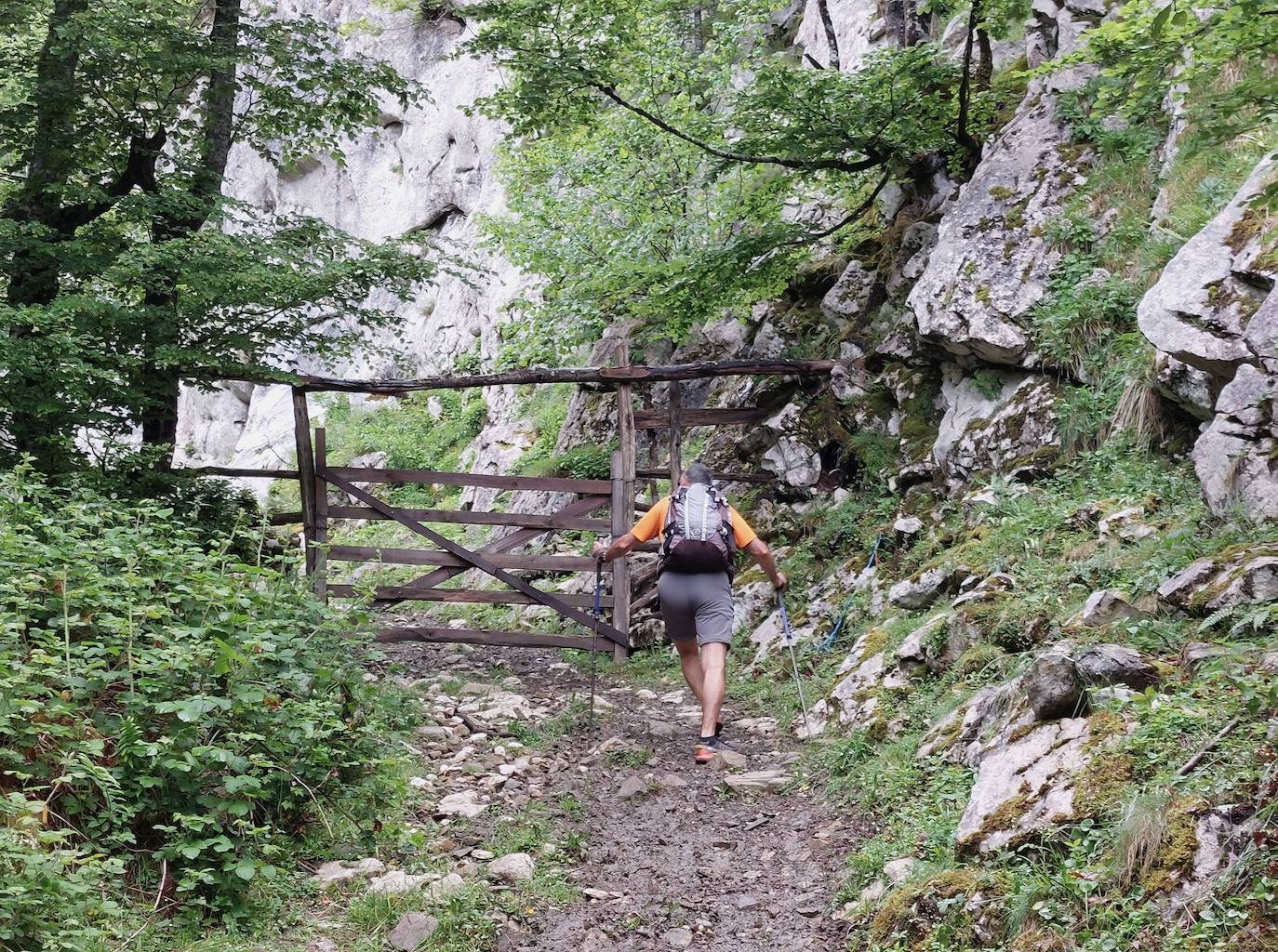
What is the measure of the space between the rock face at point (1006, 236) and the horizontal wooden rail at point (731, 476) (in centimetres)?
248

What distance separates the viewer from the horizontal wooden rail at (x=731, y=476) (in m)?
10.3

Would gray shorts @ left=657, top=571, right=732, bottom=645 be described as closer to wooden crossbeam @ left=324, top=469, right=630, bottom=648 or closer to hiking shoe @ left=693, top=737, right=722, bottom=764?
hiking shoe @ left=693, top=737, right=722, bottom=764

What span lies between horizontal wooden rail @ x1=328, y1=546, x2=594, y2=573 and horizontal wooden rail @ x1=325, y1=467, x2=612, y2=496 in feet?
2.33

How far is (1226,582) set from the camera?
4199mm

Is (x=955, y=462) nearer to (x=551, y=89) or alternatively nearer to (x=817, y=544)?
(x=817, y=544)

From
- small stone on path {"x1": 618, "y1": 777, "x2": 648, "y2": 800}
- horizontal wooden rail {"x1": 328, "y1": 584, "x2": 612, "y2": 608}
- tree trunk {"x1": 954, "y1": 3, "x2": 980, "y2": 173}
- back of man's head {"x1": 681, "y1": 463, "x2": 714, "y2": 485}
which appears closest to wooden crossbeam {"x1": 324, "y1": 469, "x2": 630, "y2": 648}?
horizontal wooden rail {"x1": 328, "y1": 584, "x2": 612, "y2": 608}

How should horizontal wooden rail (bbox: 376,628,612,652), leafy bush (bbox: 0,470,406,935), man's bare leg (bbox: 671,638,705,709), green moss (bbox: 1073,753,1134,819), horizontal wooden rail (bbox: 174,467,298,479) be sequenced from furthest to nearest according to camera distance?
1. horizontal wooden rail (bbox: 376,628,612,652)
2. horizontal wooden rail (bbox: 174,467,298,479)
3. man's bare leg (bbox: 671,638,705,709)
4. leafy bush (bbox: 0,470,406,935)
5. green moss (bbox: 1073,753,1134,819)

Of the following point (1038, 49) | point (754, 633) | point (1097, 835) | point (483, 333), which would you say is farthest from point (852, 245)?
point (483, 333)

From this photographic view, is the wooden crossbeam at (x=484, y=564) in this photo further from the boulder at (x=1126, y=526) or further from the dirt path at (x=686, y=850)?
the boulder at (x=1126, y=526)

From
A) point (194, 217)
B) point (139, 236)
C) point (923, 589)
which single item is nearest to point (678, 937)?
point (923, 589)

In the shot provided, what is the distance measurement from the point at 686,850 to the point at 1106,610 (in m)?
2.57

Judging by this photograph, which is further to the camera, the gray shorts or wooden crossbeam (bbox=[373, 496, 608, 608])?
wooden crossbeam (bbox=[373, 496, 608, 608])

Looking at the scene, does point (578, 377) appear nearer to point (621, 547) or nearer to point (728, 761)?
point (621, 547)

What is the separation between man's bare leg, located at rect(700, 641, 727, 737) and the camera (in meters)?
6.35
